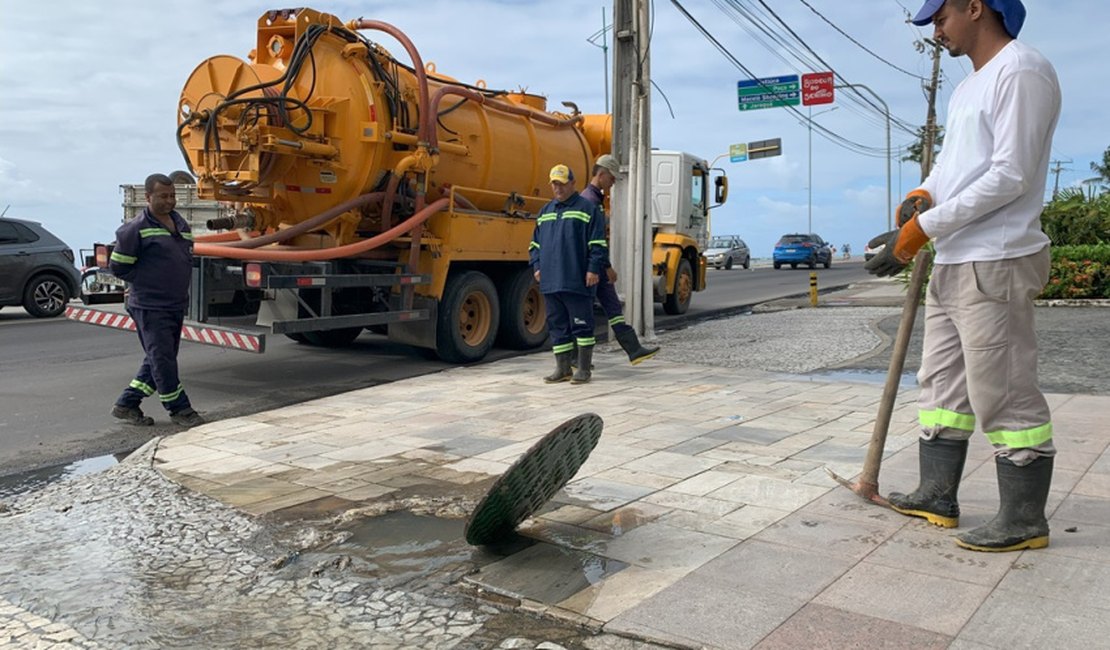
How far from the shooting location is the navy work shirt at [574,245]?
7824mm

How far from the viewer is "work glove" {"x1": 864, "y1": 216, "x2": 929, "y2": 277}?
3.51 m

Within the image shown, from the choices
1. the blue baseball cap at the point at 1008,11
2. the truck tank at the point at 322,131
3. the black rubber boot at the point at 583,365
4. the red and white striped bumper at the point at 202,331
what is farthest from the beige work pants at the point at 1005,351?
the truck tank at the point at 322,131

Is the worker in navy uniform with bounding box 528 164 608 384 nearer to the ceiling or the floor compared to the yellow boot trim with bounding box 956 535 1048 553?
nearer to the ceiling

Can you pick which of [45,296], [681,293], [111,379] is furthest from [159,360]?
[681,293]

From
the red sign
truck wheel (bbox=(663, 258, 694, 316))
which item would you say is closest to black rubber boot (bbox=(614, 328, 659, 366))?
truck wheel (bbox=(663, 258, 694, 316))

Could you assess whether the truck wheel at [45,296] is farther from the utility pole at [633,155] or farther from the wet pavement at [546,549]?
the wet pavement at [546,549]

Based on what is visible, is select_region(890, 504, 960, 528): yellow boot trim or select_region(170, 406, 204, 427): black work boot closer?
select_region(890, 504, 960, 528): yellow boot trim

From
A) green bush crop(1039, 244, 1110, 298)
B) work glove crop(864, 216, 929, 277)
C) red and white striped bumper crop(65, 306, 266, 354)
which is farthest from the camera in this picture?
green bush crop(1039, 244, 1110, 298)

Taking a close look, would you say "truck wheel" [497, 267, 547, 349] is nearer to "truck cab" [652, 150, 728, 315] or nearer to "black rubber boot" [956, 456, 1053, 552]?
"truck cab" [652, 150, 728, 315]

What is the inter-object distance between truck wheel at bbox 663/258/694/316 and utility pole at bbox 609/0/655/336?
14.5 ft

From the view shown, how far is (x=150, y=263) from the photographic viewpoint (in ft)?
20.9

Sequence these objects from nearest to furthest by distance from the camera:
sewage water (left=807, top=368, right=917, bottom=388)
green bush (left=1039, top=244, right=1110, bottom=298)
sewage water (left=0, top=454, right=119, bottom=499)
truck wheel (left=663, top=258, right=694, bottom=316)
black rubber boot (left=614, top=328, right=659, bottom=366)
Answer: sewage water (left=0, top=454, right=119, bottom=499) → sewage water (left=807, top=368, right=917, bottom=388) → black rubber boot (left=614, top=328, right=659, bottom=366) → green bush (left=1039, top=244, right=1110, bottom=298) → truck wheel (left=663, top=258, right=694, bottom=316)

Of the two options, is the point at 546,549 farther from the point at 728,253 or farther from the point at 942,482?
the point at 728,253

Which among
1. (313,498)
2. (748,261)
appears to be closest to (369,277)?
(313,498)
